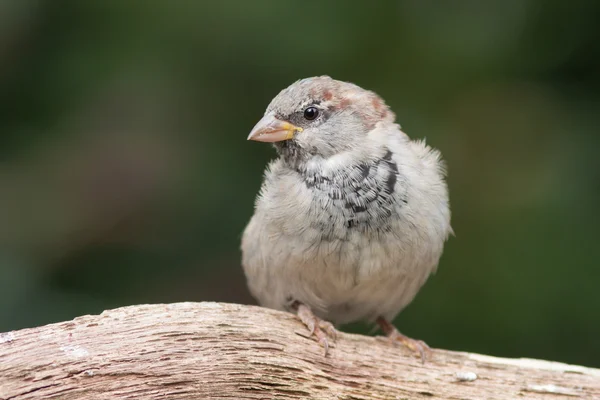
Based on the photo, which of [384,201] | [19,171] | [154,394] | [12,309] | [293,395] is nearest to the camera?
[154,394]

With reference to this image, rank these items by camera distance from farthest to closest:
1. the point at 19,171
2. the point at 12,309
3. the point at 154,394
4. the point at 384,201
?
the point at 19,171
the point at 12,309
the point at 384,201
the point at 154,394

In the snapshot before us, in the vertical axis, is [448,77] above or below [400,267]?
above

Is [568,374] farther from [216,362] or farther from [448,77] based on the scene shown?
[448,77]

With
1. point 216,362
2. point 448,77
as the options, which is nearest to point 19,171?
point 216,362

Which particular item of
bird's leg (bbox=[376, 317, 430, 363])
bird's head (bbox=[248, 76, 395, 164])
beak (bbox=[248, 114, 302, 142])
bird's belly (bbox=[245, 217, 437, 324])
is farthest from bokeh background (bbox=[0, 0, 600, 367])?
beak (bbox=[248, 114, 302, 142])

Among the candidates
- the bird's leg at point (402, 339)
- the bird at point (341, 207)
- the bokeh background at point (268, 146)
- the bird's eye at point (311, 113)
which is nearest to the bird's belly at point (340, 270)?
the bird at point (341, 207)

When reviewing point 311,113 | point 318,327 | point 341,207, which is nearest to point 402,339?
point 318,327
